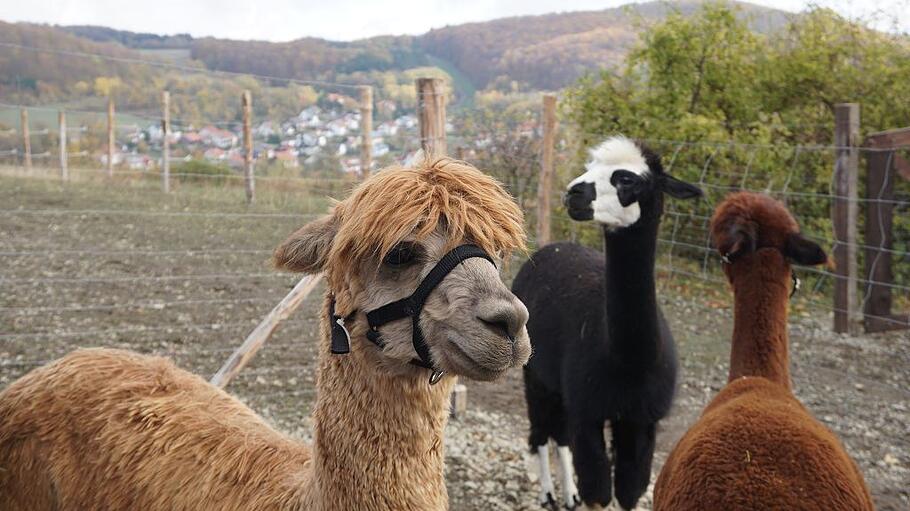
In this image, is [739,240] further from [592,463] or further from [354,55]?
[354,55]

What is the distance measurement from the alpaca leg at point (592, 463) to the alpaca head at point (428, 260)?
6.28 feet

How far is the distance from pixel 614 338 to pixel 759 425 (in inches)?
53.6

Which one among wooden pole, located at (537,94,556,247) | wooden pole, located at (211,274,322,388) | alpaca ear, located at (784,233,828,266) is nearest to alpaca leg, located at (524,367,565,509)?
wooden pole, located at (211,274,322,388)

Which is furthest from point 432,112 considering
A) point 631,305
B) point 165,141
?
point 165,141

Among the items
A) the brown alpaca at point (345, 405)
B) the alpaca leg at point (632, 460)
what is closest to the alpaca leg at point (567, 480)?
the alpaca leg at point (632, 460)

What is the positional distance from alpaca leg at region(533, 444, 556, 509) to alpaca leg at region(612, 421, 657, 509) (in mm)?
658

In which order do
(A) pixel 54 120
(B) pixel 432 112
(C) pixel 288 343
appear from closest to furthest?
(B) pixel 432 112, (C) pixel 288 343, (A) pixel 54 120

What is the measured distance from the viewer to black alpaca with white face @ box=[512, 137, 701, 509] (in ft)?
12.3

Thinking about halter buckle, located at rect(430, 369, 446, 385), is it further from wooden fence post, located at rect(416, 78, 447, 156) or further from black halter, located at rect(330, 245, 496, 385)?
wooden fence post, located at rect(416, 78, 447, 156)

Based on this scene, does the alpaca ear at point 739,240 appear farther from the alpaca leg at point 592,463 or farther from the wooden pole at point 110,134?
the wooden pole at point 110,134

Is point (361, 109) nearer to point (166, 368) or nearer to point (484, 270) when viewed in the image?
point (166, 368)

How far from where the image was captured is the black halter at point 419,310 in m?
1.94

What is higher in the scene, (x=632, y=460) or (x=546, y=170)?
(x=546, y=170)

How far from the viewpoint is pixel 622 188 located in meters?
4.00
